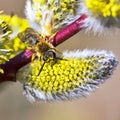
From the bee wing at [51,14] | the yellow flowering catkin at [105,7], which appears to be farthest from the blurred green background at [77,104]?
the yellow flowering catkin at [105,7]

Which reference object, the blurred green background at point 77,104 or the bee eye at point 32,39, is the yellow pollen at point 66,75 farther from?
the blurred green background at point 77,104

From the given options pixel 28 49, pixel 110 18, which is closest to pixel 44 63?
pixel 28 49

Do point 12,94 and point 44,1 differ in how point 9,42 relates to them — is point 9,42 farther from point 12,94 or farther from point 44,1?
point 12,94

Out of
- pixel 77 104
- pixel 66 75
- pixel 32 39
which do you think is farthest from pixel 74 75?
pixel 77 104

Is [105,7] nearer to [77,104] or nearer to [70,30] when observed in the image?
[70,30]

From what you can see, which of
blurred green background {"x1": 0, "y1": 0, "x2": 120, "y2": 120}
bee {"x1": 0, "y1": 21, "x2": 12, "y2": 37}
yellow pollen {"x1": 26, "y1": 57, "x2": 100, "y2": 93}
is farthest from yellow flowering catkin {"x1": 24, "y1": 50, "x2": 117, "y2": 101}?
blurred green background {"x1": 0, "y1": 0, "x2": 120, "y2": 120}

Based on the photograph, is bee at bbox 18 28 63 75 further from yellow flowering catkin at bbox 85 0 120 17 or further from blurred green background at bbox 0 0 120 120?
blurred green background at bbox 0 0 120 120

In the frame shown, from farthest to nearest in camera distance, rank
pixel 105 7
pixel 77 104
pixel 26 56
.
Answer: pixel 77 104 → pixel 26 56 → pixel 105 7
